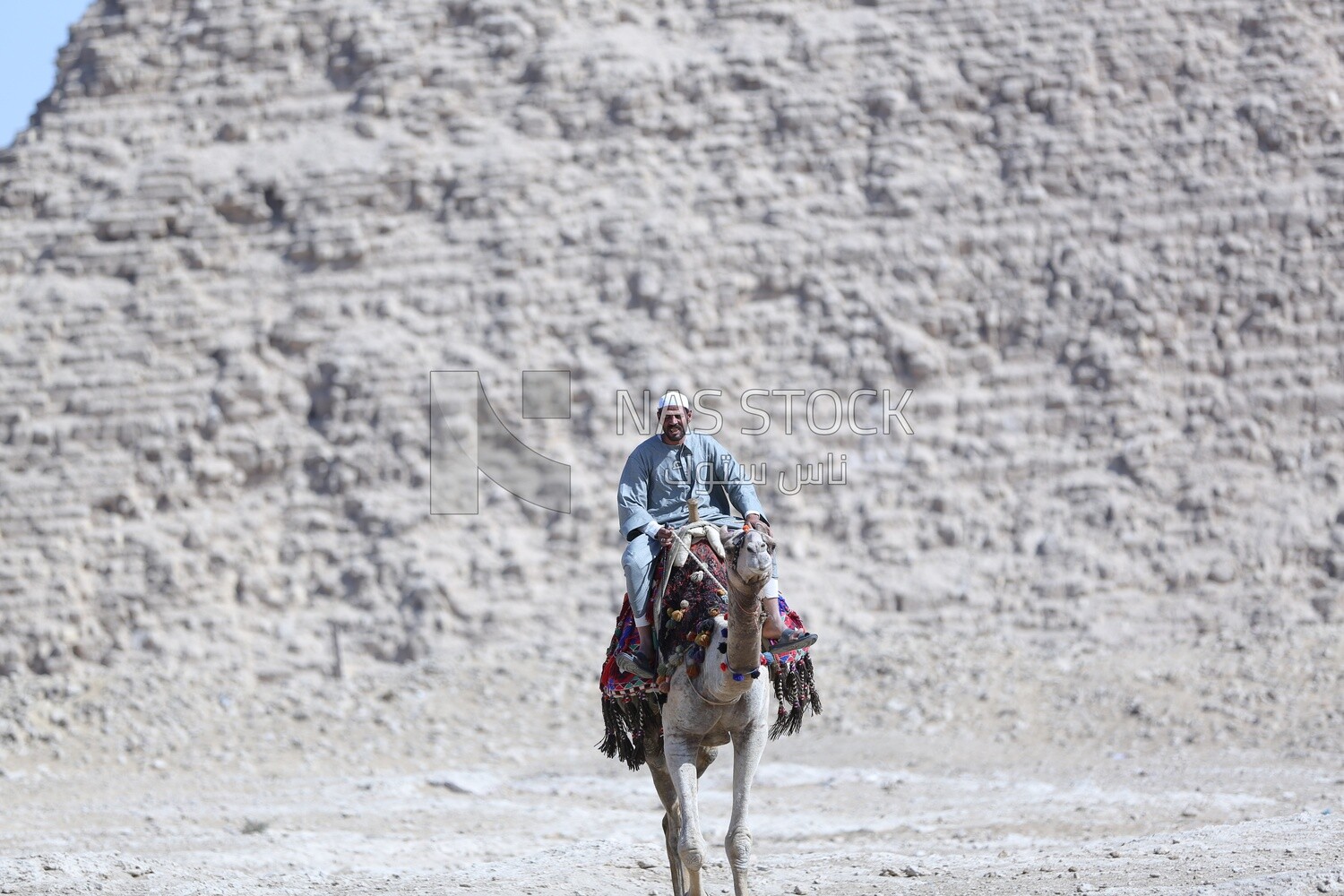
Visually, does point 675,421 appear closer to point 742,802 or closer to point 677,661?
point 677,661

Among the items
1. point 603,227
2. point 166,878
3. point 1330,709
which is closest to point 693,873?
point 166,878

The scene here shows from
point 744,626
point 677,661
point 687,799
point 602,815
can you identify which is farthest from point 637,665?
point 602,815

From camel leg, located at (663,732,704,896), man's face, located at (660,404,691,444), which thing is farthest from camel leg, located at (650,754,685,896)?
man's face, located at (660,404,691,444)

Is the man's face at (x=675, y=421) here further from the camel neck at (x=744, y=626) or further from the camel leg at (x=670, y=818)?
the camel leg at (x=670, y=818)

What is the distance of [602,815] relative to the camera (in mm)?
13328

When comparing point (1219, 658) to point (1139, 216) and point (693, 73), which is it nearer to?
point (1139, 216)

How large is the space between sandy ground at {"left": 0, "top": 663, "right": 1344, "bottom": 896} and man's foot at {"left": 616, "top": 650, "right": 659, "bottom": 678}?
55.5 inches

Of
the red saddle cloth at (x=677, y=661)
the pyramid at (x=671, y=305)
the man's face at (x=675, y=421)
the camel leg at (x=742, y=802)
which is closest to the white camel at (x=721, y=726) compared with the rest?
the camel leg at (x=742, y=802)

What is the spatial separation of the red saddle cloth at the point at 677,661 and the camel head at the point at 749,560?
0.65 meters

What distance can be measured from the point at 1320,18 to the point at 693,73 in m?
7.72

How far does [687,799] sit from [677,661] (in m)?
0.69

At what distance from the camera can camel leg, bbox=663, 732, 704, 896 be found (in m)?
7.92

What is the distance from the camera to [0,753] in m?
16.3

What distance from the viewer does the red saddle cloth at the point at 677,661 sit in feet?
26.7
